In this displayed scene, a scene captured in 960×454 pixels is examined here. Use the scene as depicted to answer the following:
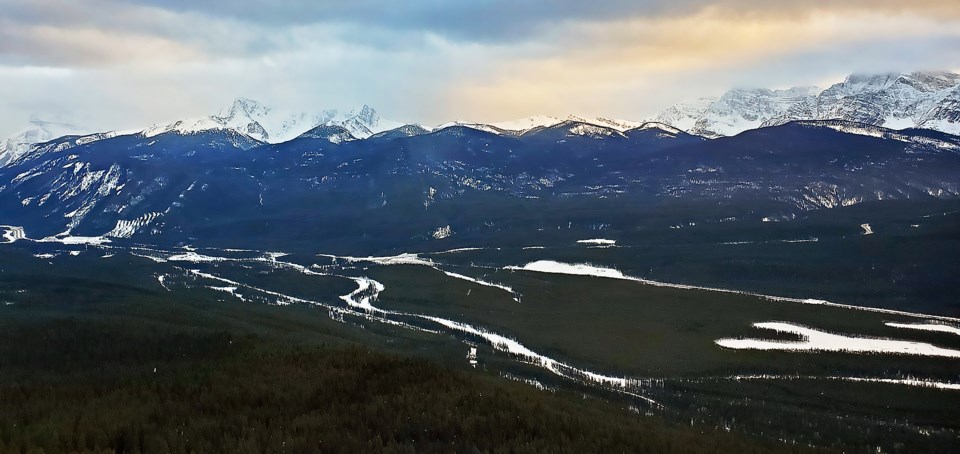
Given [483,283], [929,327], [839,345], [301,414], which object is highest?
[301,414]

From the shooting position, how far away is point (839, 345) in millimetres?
107500

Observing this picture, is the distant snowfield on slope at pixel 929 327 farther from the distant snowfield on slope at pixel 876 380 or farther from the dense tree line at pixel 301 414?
the dense tree line at pixel 301 414

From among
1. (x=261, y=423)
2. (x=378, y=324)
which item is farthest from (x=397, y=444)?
(x=378, y=324)

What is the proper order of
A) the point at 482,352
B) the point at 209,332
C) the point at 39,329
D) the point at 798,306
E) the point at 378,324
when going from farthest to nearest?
the point at 798,306
the point at 378,324
the point at 482,352
the point at 39,329
the point at 209,332

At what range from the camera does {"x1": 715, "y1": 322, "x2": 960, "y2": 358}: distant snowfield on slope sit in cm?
10200

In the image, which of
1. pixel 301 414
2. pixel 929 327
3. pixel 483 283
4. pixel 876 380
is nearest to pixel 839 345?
pixel 876 380

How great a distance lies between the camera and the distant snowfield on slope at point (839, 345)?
102 meters

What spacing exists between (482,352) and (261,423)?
2618 inches

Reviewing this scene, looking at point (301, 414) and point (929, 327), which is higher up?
point (301, 414)

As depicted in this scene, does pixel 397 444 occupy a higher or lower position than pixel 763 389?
higher

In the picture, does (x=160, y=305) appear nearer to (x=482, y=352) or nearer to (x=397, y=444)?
(x=482, y=352)

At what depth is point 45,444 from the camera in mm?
28359

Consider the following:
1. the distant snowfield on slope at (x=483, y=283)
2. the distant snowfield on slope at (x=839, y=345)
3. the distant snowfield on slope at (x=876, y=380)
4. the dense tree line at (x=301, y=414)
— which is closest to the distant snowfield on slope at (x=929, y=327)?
the distant snowfield on slope at (x=839, y=345)

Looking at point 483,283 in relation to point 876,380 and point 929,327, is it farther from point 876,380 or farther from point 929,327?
point 876,380
